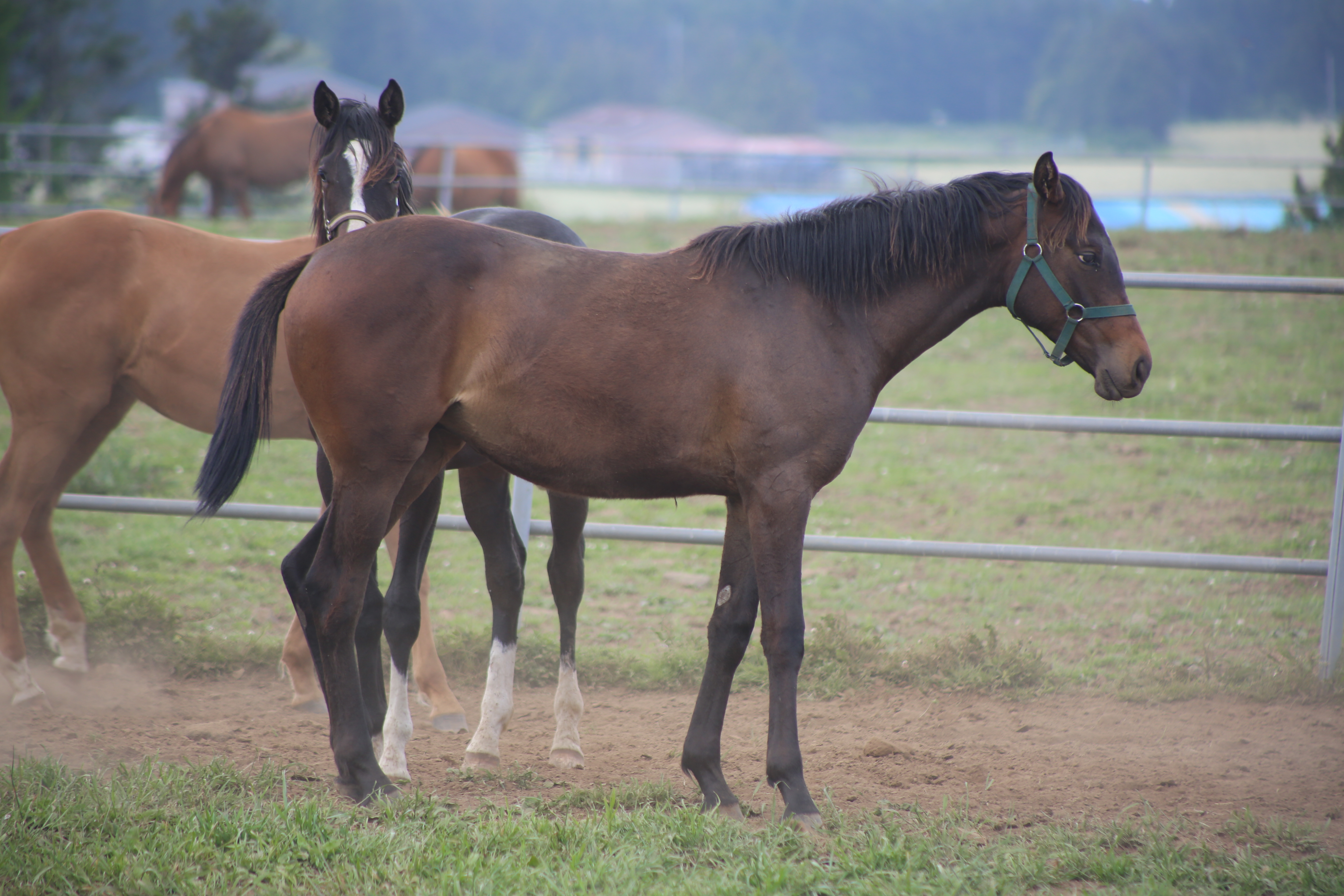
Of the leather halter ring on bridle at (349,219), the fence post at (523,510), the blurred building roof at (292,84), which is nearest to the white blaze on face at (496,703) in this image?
the fence post at (523,510)

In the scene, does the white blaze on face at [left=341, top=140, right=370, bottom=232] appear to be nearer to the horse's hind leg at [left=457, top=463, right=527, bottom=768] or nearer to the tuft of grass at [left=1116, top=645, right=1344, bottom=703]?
the horse's hind leg at [left=457, top=463, right=527, bottom=768]

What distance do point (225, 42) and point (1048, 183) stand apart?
24.0m

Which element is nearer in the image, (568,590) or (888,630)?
(568,590)

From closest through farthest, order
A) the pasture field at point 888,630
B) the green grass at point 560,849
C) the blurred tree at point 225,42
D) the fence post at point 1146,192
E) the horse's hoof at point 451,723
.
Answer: the green grass at point 560,849 → the pasture field at point 888,630 → the horse's hoof at point 451,723 → the fence post at point 1146,192 → the blurred tree at point 225,42

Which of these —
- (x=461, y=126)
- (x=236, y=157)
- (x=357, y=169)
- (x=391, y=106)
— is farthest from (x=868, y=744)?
(x=461, y=126)

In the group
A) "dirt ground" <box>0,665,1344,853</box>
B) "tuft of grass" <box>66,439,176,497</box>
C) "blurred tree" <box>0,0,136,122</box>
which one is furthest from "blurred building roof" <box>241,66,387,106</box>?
"dirt ground" <box>0,665,1344,853</box>

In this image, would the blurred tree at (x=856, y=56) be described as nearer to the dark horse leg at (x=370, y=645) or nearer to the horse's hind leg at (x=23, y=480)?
the dark horse leg at (x=370, y=645)

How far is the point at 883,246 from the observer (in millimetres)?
2943

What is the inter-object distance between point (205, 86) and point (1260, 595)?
2575 centimetres

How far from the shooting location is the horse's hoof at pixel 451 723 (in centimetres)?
378

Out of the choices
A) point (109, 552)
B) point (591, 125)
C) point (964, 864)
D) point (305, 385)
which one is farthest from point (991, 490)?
point (591, 125)

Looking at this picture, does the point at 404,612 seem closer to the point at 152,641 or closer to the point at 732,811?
the point at 732,811

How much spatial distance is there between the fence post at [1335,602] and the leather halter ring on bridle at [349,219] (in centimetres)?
385

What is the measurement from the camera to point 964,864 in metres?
2.51
